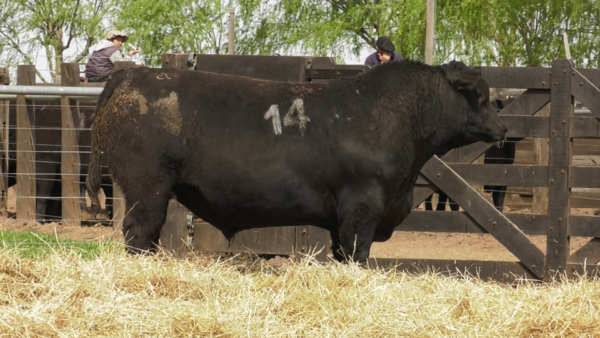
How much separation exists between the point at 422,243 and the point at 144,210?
17.5 feet

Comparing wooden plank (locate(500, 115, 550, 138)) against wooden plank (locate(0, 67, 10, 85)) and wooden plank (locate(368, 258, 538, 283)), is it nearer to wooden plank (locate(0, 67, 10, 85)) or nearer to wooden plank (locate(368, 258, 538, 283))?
wooden plank (locate(368, 258, 538, 283))

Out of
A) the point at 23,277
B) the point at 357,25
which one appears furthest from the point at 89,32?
the point at 23,277

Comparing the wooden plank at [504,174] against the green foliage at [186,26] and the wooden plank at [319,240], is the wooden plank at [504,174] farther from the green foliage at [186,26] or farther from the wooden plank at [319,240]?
the green foliage at [186,26]

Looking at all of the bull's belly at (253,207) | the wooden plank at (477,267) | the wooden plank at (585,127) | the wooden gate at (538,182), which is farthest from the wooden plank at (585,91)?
the bull's belly at (253,207)

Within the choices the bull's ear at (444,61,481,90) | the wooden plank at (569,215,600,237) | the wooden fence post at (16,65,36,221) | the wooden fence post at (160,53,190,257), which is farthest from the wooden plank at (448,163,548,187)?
the wooden fence post at (16,65,36,221)

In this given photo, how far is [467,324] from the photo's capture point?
14.8 feet

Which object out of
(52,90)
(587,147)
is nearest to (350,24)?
(587,147)

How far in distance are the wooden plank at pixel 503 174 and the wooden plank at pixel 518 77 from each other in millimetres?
694

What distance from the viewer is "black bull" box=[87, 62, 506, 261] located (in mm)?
6000

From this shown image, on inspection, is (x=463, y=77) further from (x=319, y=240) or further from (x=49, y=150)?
(x=49, y=150)

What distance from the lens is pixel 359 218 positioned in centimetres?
612

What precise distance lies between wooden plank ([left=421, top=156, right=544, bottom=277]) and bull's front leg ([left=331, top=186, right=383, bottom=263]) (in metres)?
1.36

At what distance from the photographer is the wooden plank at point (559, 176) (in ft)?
24.1

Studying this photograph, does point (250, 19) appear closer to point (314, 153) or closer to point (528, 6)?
point (528, 6)
